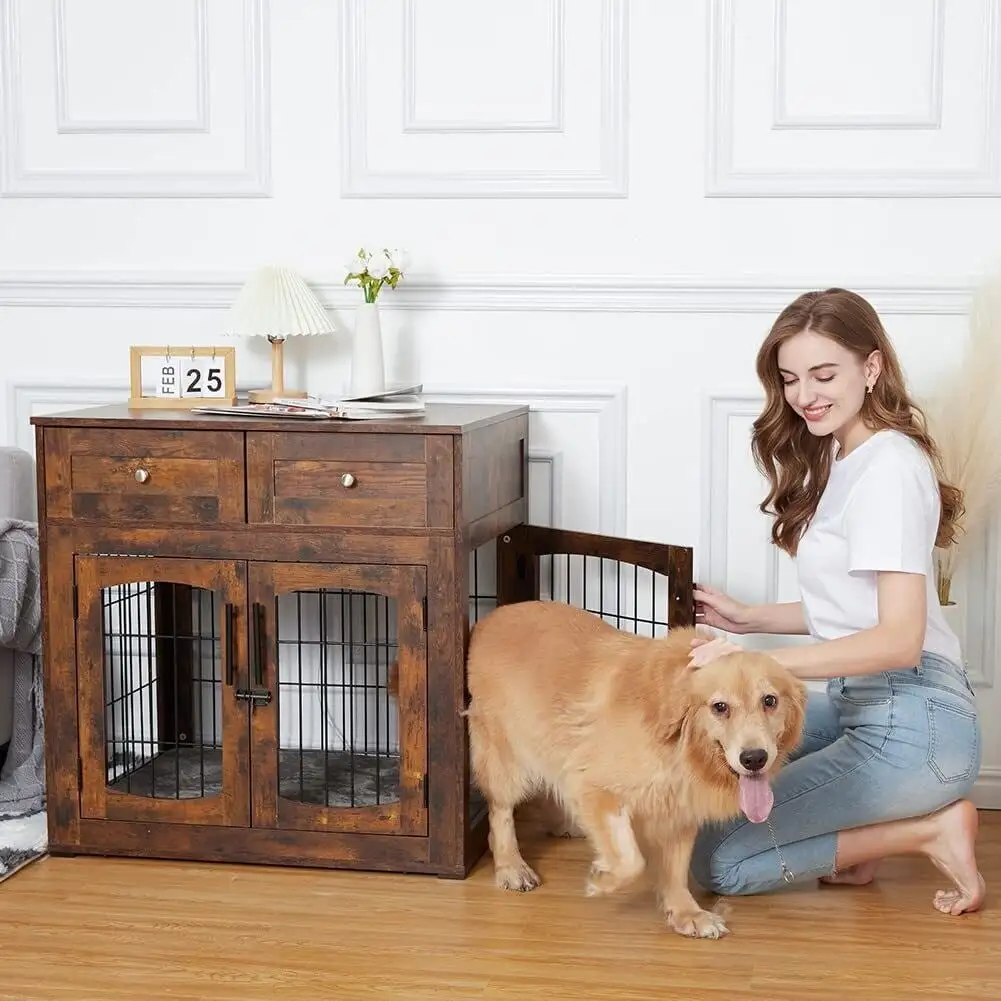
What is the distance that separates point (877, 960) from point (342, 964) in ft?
2.94

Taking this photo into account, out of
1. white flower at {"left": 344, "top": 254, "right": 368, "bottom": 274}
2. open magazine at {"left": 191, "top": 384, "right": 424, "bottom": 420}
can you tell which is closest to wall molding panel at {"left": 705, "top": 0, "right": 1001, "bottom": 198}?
white flower at {"left": 344, "top": 254, "right": 368, "bottom": 274}

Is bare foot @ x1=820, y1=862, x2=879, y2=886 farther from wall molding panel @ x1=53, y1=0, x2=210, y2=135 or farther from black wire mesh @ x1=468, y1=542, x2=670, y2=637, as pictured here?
wall molding panel @ x1=53, y1=0, x2=210, y2=135

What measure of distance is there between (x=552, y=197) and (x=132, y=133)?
104cm

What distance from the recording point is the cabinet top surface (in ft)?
8.65

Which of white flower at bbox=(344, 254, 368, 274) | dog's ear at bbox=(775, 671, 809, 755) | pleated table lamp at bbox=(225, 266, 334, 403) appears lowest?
dog's ear at bbox=(775, 671, 809, 755)

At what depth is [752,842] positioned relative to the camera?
2576mm

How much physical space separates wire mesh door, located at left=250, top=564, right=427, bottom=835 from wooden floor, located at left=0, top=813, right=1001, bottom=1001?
0.13 meters

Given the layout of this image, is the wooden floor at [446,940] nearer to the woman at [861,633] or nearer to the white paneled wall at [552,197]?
the woman at [861,633]

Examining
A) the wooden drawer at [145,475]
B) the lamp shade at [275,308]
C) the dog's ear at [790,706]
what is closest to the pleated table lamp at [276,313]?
the lamp shade at [275,308]

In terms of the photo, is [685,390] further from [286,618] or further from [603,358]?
[286,618]

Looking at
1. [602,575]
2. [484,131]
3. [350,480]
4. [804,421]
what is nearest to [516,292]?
[484,131]

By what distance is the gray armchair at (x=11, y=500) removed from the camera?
3.15 meters

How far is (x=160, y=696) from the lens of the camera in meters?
3.35

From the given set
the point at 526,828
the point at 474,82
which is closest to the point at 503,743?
the point at 526,828
